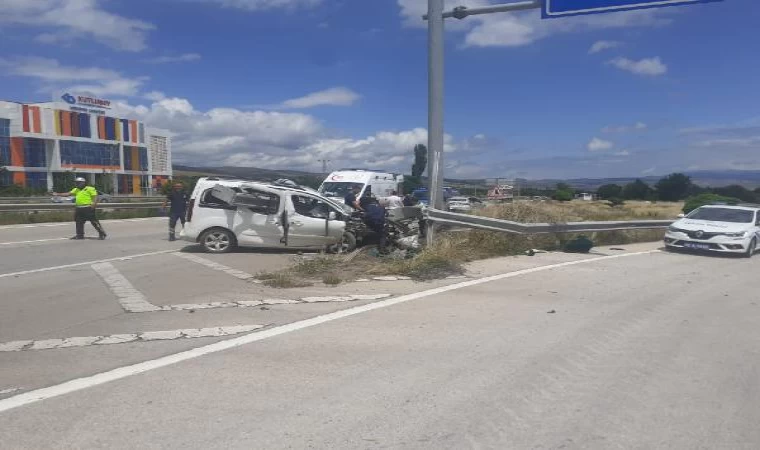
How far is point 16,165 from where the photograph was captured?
66750 mm

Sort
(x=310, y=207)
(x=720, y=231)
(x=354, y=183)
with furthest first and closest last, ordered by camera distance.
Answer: (x=354, y=183) → (x=720, y=231) → (x=310, y=207)

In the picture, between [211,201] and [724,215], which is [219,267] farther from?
[724,215]

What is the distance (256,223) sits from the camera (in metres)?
13.2

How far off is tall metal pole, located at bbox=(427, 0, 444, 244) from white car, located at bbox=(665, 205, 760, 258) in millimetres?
6301

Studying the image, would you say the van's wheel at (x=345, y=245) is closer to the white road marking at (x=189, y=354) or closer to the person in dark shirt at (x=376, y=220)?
the person in dark shirt at (x=376, y=220)

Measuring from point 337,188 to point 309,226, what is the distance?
1008cm

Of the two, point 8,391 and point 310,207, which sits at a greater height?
point 310,207

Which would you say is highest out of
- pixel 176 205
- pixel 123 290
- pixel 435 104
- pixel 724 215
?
pixel 435 104

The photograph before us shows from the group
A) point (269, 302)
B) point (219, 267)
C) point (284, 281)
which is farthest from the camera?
point (219, 267)

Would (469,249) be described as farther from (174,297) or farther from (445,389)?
(445,389)

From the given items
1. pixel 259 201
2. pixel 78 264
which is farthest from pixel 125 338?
pixel 259 201

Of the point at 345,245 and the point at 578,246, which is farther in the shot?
the point at 578,246

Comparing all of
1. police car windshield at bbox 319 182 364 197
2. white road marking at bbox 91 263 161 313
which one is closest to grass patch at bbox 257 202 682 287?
white road marking at bbox 91 263 161 313

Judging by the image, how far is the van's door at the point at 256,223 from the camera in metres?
13.2
